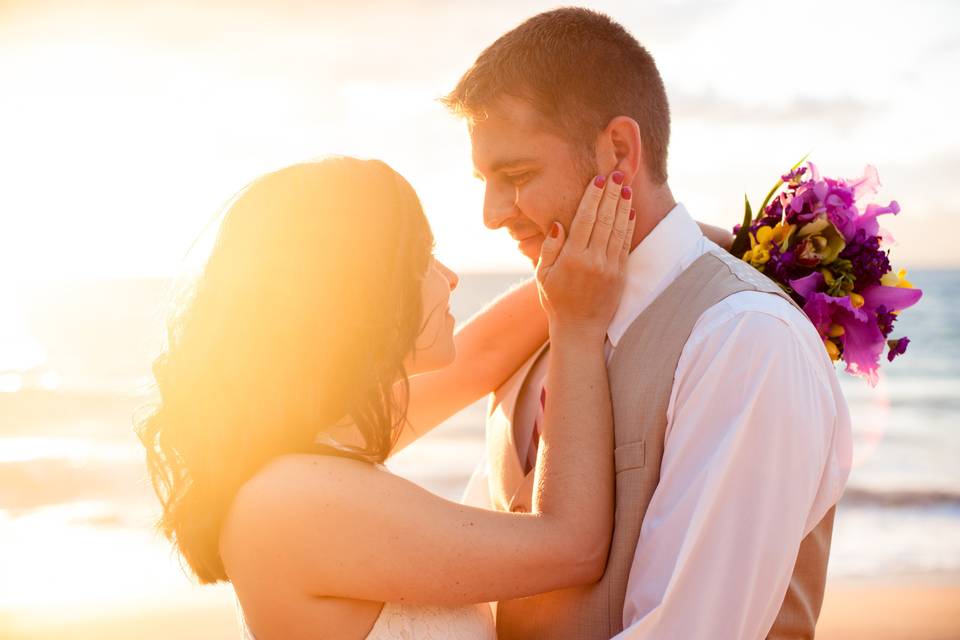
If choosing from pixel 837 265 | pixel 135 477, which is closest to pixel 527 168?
pixel 837 265

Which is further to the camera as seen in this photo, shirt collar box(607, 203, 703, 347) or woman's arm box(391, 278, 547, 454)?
woman's arm box(391, 278, 547, 454)

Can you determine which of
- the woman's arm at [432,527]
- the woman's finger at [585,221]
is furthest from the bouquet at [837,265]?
the woman's arm at [432,527]

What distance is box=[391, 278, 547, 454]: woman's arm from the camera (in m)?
3.47

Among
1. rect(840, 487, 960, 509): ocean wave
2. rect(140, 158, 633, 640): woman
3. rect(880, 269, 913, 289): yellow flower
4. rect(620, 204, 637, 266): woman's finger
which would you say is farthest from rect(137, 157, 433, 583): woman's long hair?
rect(840, 487, 960, 509): ocean wave

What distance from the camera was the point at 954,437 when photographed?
17.2 metres

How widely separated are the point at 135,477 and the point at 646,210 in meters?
12.2

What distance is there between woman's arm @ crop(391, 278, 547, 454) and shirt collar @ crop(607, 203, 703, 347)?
2.21 ft

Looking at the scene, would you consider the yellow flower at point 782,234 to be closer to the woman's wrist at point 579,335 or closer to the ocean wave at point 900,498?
the woman's wrist at point 579,335

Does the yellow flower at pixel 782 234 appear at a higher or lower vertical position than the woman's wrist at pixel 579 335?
higher

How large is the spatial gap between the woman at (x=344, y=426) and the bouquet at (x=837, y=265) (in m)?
0.66

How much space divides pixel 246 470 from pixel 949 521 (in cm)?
1104

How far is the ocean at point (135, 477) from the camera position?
889cm

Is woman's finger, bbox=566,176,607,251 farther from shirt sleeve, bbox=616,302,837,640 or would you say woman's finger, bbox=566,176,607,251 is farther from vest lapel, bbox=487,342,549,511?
vest lapel, bbox=487,342,549,511

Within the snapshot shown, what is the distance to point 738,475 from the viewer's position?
91.1 inches
